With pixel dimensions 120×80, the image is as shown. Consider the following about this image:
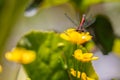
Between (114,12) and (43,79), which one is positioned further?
(114,12)

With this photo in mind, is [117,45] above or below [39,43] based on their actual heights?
below

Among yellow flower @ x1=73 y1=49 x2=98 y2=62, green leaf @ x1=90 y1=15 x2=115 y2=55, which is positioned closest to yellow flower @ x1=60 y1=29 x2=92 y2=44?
yellow flower @ x1=73 y1=49 x2=98 y2=62

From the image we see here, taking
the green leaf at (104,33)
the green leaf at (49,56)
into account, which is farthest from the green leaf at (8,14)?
the green leaf at (104,33)

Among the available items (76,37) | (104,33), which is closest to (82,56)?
(76,37)

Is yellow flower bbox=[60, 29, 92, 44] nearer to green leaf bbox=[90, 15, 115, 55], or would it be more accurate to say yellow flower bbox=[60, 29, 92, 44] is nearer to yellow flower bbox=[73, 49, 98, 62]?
yellow flower bbox=[73, 49, 98, 62]

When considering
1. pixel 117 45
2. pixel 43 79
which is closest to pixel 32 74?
pixel 43 79

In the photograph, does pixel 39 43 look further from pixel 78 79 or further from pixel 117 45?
pixel 117 45

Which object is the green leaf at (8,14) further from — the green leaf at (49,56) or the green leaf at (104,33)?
the green leaf at (104,33)

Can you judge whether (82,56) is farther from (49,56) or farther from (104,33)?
Answer: (104,33)
